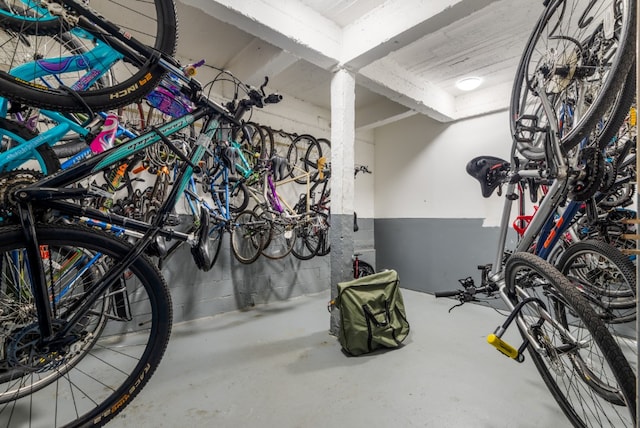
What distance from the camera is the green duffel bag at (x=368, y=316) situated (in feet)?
6.29

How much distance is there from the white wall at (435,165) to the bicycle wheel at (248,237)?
7.73ft

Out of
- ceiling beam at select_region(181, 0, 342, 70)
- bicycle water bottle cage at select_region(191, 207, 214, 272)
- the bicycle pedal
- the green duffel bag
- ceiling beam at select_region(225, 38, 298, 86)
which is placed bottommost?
the green duffel bag

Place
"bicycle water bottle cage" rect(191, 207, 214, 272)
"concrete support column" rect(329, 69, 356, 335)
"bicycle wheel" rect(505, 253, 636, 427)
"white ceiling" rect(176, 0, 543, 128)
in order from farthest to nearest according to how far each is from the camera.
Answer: "concrete support column" rect(329, 69, 356, 335)
"white ceiling" rect(176, 0, 543, 128)
"bicycle water bottle cage" rect(191, 207, 214, 272)
"bicycle wheel" rect(505, 253, 636, 427)

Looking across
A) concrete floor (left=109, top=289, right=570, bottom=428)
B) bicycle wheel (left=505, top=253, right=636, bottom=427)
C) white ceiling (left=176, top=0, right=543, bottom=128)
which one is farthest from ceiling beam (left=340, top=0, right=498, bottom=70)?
concrete floor (left=109, top=289, right=570, bottom=428)

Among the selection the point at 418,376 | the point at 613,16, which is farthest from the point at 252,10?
the point at 418,376

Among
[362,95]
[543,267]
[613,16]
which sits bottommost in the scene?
[543,267]

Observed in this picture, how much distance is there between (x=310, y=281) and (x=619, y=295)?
9.57 ft

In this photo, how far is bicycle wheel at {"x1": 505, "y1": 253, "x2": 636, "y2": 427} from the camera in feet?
2.59

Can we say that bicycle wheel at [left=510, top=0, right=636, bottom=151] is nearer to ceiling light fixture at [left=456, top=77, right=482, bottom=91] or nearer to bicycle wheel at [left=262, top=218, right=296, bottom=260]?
ceiling light fixture at [left=456, top=77, right=482, bottom=91]

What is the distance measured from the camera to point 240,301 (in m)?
2.99

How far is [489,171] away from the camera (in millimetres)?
1860

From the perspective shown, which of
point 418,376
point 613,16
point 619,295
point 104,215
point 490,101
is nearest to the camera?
point 104,215

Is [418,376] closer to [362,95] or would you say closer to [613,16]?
[613,16]

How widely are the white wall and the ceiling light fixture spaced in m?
0.44
